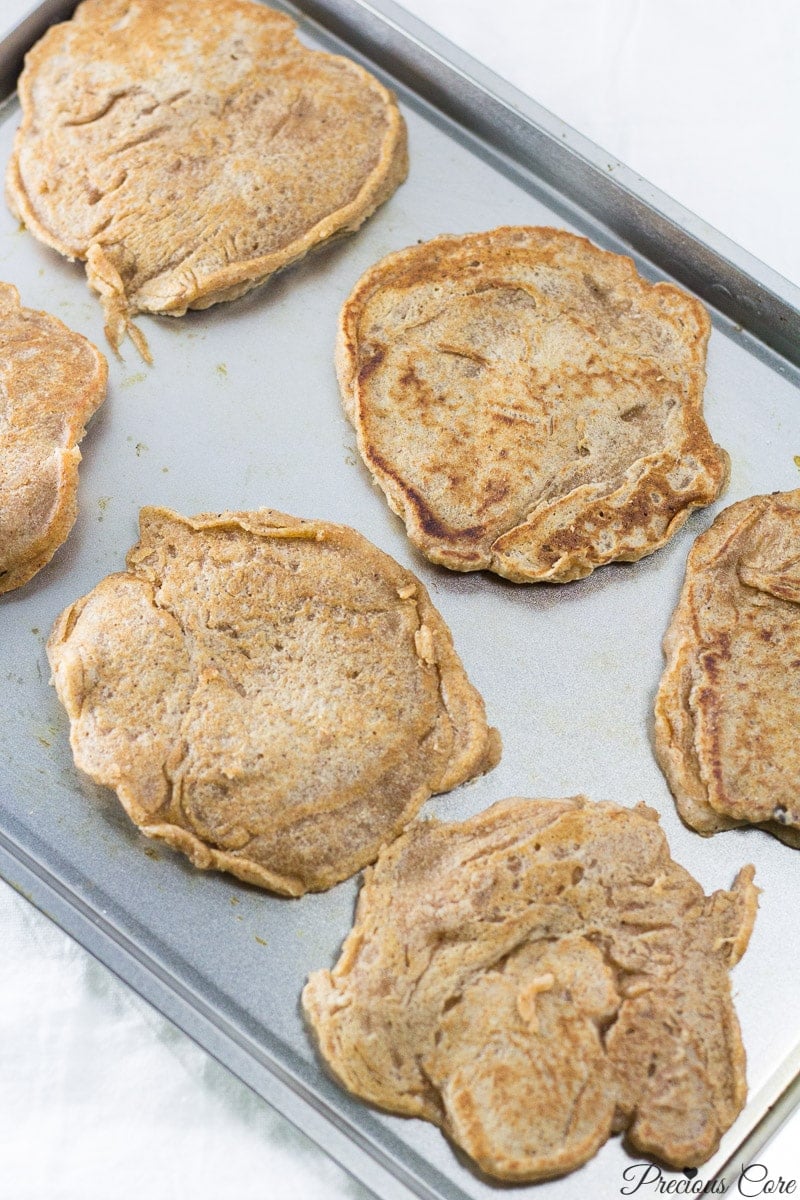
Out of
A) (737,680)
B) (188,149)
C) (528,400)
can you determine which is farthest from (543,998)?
(188,149)

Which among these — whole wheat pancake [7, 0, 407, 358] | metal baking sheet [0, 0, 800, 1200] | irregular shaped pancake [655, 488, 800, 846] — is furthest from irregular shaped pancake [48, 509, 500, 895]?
whole wheat pancake [7, 0, 407, 358]

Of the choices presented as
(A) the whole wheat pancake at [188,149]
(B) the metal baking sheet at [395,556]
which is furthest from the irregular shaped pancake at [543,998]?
(A) the whole wheat pancake at [188,149]

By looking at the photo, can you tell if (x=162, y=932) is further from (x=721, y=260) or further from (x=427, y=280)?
(x=721, y=260)

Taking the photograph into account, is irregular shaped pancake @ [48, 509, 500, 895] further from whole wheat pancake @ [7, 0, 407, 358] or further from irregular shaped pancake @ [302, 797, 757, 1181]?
whole wheat pancake @ [7, 0, 407, 358]

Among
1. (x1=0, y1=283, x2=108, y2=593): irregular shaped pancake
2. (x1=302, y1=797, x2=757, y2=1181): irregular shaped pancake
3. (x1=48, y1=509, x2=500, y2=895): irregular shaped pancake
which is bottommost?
(x1=302, y1=797, x2=757, y2=1181): irregular shaped pancake

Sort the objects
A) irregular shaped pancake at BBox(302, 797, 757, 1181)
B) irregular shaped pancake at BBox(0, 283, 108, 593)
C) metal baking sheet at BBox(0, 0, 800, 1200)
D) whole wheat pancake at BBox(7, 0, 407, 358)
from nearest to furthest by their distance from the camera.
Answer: irregular shaped pancake at BBox(302, 797, 757, 1181) → metal baking sheet at BBox(0, 0, 800, 1200) → irregular shaped pancake at BBox(0, 283, 108, 593) → whole wheat pancake at BBox(7, 0, 407, 358)

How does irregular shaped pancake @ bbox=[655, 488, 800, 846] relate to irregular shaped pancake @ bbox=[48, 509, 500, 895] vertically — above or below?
below

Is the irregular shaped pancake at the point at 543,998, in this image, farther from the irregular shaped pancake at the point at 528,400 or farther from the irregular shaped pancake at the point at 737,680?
the irregular shaped pancake at the point at 528,400
